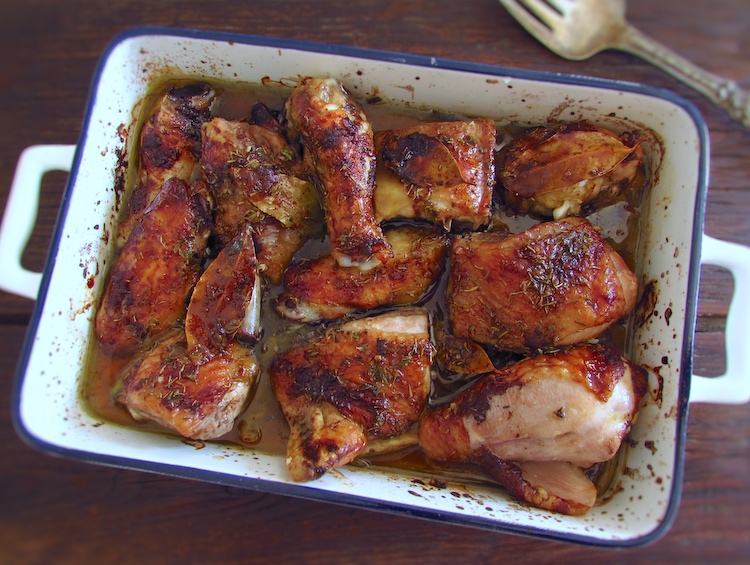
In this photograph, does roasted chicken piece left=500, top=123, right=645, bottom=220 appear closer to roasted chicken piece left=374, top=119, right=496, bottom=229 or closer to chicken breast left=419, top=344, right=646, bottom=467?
roasted chicken piece left=374, top=119, right=496, bottom=229

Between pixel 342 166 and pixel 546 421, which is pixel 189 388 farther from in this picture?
pixel 546 421

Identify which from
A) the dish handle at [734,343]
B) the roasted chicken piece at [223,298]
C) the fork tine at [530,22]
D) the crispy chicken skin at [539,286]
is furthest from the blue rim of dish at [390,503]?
the fork tine at [530,22]

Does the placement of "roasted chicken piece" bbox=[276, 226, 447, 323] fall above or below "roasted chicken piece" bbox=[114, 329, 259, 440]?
above

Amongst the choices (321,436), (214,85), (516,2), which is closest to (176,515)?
(321,436)

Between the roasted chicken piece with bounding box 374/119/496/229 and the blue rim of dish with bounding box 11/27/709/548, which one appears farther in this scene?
the roasted chicken piece with bounding box 374/119/496/229

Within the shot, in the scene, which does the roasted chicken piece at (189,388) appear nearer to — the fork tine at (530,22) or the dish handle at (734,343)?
the dish handle at (734,343)

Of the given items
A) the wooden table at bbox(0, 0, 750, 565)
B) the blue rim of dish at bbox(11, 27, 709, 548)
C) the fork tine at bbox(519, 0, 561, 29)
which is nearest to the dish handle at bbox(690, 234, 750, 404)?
the blue rim of dish at bbox(11, 27, 709, 548)

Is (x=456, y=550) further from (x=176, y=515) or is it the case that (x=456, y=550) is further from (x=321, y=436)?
(x=176, y=515)
